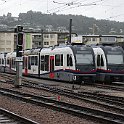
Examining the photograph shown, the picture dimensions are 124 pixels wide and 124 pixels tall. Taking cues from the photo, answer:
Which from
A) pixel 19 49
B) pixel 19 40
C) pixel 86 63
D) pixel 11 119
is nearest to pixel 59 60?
pixel 86 63

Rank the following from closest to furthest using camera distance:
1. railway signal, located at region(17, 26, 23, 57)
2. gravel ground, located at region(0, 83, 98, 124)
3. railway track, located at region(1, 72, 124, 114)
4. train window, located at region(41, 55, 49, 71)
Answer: gravel ground, located at region(0, 83, 98, 124) < railway track, located at region(1, 72, 124, 114) < railway signal, located at region(17, 26, 23, 57) < train window, located at region(41, 55, 49, 71)

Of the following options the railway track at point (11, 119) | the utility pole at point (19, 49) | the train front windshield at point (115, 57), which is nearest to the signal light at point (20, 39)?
the utility pole at point (19, 49)

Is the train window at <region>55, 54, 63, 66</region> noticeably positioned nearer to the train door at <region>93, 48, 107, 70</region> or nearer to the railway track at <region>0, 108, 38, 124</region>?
the train door at <region>93, 48, 107, 70</region>

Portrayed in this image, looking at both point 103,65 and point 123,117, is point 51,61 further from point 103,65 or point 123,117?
point 123,117

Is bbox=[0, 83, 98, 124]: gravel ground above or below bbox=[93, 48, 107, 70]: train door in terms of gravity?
below

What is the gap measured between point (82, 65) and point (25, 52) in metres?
14.7

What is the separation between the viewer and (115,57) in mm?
29062

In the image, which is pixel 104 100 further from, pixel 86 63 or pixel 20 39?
pixel 86 63

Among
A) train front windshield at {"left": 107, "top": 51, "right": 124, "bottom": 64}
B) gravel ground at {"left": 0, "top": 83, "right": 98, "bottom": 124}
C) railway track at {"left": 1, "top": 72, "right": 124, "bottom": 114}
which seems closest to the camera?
gravel ground at {"left": 0, "top": 83, "right": 98, "bottom": 124}

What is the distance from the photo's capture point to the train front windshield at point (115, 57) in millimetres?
28938

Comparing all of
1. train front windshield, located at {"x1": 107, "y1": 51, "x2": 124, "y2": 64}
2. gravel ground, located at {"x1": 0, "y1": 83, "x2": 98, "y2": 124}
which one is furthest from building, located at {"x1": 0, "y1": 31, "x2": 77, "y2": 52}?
gravel ground, located at {"x1": 0, "y1": 83, "x2": 98, "y2": 124}

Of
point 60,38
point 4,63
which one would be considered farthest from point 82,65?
point 60,38

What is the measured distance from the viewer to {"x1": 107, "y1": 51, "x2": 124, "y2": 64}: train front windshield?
28.9 meters

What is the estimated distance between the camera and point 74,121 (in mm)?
10961
